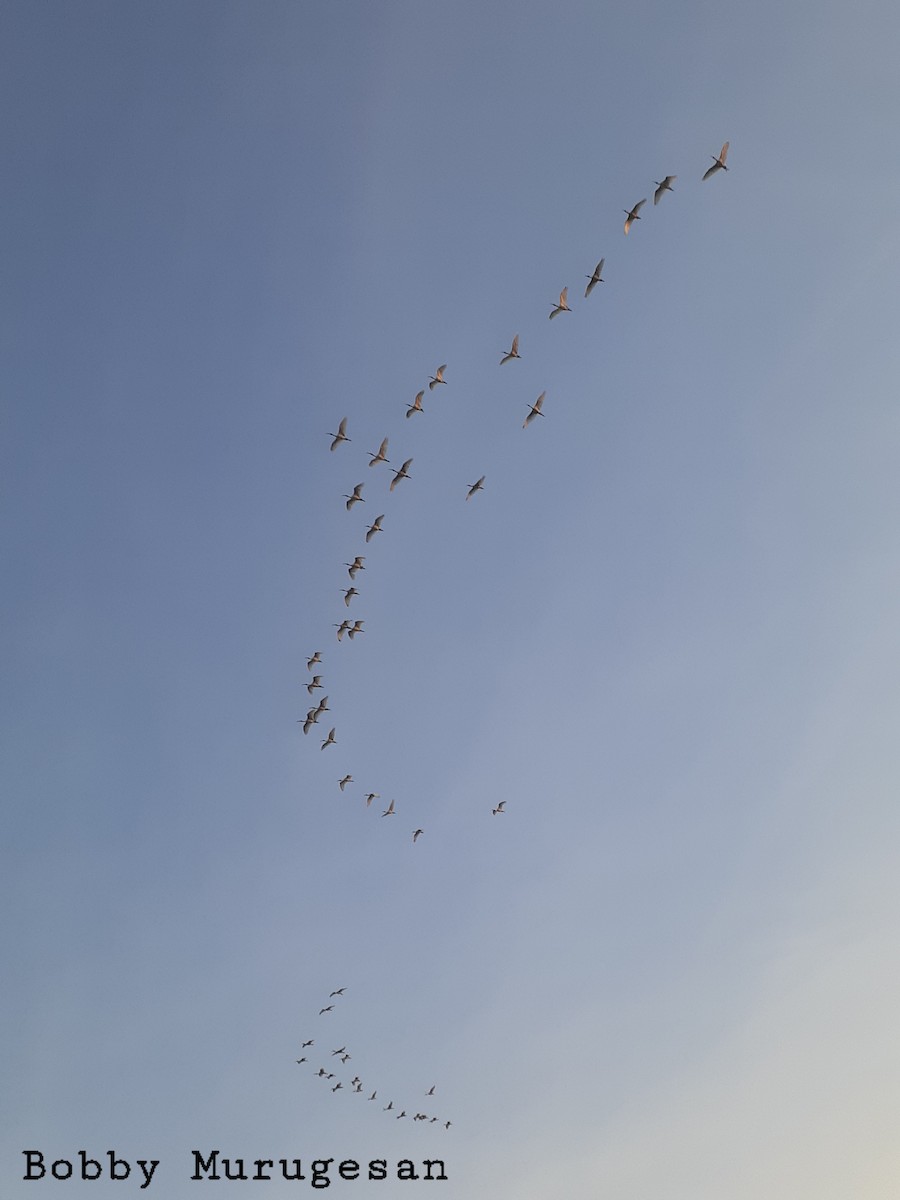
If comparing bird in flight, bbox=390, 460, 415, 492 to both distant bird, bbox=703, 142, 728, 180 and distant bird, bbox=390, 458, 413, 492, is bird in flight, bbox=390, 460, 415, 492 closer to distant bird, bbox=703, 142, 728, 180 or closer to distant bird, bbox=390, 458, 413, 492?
distant bird, bbox=390, 458, 413, 492

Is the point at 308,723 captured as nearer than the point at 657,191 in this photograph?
No

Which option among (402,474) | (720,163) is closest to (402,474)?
(402,474)

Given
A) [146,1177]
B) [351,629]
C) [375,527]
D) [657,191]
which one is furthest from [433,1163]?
[657,191]

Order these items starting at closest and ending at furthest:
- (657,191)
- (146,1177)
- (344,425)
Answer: (657,191) → (146,1177) → (344,425)

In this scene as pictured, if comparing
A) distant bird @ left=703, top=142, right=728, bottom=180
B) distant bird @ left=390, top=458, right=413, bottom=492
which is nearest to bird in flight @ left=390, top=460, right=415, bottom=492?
distant bird @ left=390, top=458, right=413, bottom=492

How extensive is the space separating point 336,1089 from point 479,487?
85.3m

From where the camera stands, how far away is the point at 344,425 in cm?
8262

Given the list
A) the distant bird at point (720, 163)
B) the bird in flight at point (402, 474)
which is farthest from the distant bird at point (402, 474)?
the distant bird at point (720, 163)

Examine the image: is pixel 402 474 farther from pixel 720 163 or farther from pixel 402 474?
pixel 720 163

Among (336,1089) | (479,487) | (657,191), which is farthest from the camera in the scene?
(336,1089)

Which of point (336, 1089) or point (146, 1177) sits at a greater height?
point (336, 1089)

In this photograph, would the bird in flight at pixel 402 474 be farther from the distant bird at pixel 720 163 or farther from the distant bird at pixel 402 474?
the distant bird at pixel 720 163

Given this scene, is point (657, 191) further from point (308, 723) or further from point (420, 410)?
point (308, 723)

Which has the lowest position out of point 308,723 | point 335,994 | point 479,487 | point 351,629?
point 335,994
